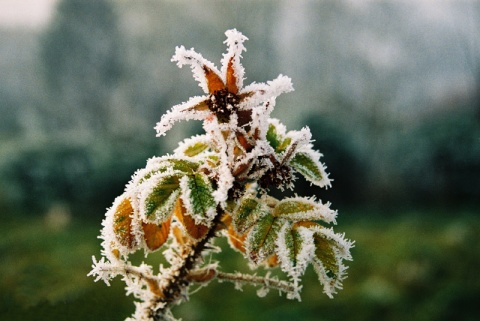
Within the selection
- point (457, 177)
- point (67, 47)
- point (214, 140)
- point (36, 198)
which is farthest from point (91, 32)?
point (214, 140)

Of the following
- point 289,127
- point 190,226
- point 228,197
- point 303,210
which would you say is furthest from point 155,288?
point 289,127

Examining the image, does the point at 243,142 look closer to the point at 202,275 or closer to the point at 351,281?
the point at 202,275

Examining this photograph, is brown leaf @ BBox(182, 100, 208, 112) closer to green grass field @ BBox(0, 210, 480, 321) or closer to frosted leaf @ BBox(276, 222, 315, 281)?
frosted leaf @ BBox(276, 222, 315, 281)

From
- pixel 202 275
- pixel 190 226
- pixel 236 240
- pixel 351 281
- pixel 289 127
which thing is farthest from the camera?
pixel 289 127

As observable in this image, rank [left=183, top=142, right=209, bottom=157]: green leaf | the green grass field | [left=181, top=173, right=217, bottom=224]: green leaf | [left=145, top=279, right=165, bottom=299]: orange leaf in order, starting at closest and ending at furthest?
[left=181, top=173, right=217, bottom=224]: green leaf → [left=145, top=279, right=165, bottom=299]: orange leaf → [left=183, top=142, right=209, bottom=157]: green leaf → the green grass field

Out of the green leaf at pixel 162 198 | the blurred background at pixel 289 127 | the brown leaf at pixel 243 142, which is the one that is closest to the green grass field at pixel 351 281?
the blurred background at pixel 289 127

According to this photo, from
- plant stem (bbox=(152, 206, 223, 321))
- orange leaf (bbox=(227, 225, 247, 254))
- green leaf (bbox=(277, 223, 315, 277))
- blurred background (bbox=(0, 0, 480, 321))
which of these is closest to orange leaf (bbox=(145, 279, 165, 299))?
plant stem (bbox=(152, 206, 223, 321))
